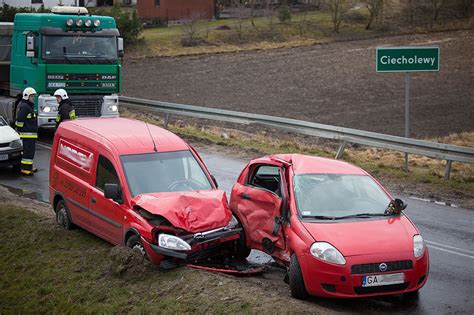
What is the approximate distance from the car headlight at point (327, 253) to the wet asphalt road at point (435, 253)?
1.93ft

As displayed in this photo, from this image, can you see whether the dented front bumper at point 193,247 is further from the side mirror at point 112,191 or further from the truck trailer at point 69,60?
the truck trailer at point 69,60

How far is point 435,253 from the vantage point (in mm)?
11148

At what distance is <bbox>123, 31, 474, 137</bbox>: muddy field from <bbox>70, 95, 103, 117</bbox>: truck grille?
964cm

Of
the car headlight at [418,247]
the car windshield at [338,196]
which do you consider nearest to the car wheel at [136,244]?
the car windshield at [338,196]

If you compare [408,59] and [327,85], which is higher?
[408,59]

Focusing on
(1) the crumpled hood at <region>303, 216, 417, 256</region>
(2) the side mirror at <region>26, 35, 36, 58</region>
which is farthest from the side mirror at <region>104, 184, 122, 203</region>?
(2) the side mirror at <region>26, 35, 36, 58</region>

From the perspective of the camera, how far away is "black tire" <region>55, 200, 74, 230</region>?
11.8m

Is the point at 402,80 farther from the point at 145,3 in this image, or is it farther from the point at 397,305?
the point at 397,305

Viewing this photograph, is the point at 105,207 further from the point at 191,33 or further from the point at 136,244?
the point at 191,33

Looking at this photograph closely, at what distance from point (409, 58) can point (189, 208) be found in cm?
951

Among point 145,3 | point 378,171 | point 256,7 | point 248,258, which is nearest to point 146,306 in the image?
point 248,258

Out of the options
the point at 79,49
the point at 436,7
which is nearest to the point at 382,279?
the point at 79,49

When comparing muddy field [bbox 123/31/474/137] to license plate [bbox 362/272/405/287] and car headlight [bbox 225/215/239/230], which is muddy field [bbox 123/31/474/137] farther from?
license plate [bbox 362/272/405/287]

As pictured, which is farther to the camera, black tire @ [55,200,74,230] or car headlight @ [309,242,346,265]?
black tire @ [55,200,74,230]
